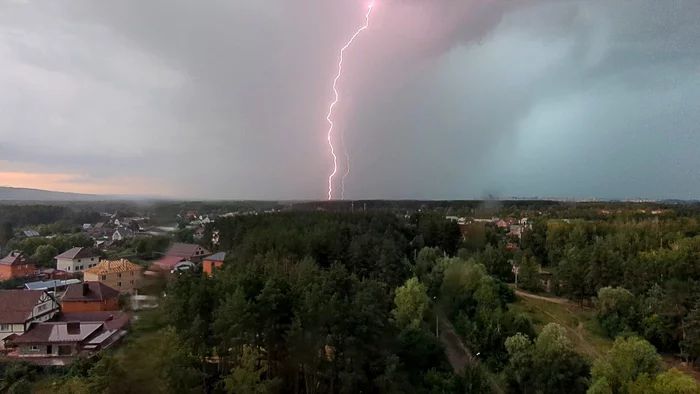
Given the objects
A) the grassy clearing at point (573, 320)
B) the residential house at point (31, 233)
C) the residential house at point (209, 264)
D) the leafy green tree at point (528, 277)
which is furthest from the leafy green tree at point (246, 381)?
the leafy green tree at point (528, 277)

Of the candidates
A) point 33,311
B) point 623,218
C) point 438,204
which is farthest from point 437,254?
point 438,204

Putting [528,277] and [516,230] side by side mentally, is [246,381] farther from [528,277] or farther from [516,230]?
[516,230]

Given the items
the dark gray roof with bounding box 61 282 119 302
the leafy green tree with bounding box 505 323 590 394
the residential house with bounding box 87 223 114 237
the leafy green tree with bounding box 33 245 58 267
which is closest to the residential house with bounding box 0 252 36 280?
the leafy green tree with bounding box 33 245 58 267

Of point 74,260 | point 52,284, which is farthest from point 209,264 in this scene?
point 52,284

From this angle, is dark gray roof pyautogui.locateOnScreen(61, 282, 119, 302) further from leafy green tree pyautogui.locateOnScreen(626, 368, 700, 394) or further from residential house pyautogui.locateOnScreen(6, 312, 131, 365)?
leafy green tree pyautogui.locateOnScreen(626, 368, 700, 394)

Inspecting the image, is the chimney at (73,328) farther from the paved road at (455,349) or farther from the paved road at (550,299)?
the paved road at (550,299)

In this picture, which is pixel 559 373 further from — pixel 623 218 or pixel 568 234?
pixel 623 218
